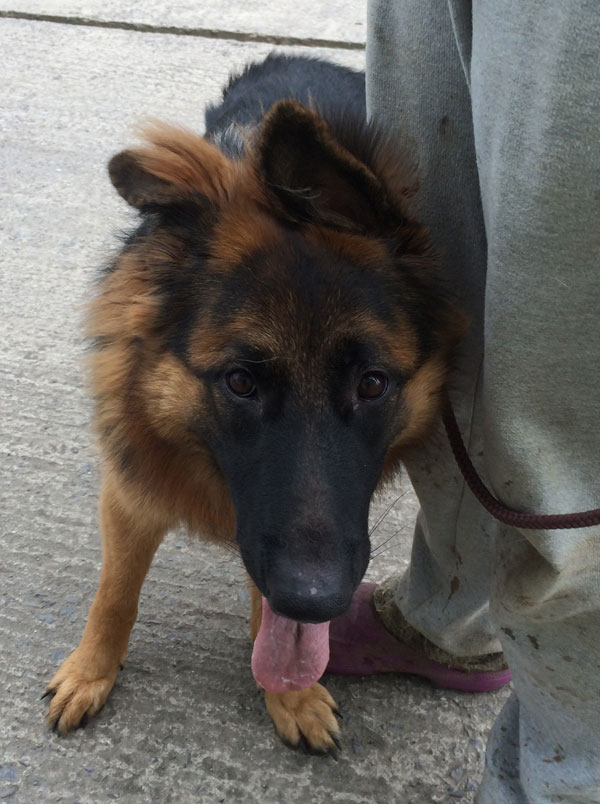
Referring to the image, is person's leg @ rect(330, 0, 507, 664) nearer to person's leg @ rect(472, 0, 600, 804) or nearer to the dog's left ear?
the dog's left ear

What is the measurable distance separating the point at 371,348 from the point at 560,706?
3.18 feet

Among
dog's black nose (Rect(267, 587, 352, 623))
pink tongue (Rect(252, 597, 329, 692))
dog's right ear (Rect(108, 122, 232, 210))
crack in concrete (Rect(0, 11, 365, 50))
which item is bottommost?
pink tongue (Rect(252, 597, 329, 692))

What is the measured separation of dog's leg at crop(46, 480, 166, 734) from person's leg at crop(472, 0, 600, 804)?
45.7 inches

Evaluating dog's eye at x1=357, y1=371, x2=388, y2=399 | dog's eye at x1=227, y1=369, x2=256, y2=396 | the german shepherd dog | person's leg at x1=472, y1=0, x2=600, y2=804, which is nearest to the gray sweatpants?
person's leg at x1=472, y1=0, x2=600, y2=804

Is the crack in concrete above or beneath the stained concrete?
above

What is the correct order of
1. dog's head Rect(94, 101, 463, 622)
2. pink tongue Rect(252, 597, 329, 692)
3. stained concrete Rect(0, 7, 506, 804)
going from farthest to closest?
stained concrete Rect(0, 7, 506, 804) < pink tongue Rect(252, 597, 329, 692) < dog's head Rect(94, 101, 463, 622)

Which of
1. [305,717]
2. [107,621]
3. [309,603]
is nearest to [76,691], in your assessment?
[107,621]

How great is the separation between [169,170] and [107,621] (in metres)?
1.45

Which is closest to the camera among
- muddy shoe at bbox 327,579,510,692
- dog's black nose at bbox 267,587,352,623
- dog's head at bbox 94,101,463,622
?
dog's black nose at bbox 267,587,352,623

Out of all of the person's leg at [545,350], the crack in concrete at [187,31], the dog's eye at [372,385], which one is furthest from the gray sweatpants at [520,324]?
the crack in concrete at [187,31]

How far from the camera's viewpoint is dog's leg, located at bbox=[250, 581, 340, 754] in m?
2.61

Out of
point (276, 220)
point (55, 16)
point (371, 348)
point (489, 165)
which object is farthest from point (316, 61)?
point (55, 16)

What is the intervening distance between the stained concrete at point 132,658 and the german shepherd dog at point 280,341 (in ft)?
1.50

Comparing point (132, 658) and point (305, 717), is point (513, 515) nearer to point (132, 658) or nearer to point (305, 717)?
point (305, 717)
